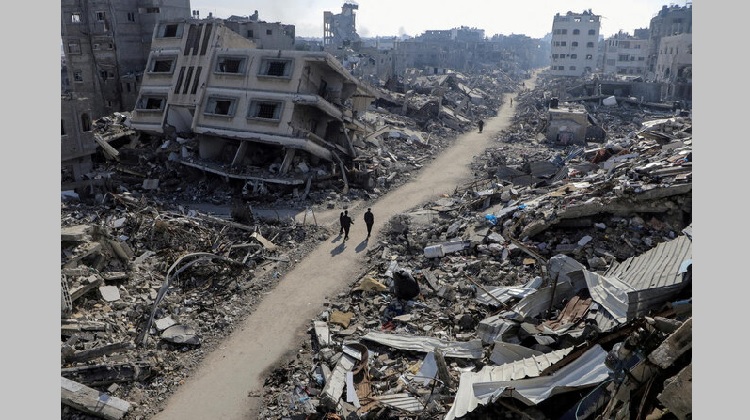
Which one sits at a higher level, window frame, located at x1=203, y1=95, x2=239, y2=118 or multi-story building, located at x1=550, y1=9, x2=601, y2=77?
multi-story building, located at x1=550, y1=9, x2=601, y2=77

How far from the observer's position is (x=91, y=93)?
45000 millimetres

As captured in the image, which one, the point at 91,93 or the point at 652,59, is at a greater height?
the point at 652,59

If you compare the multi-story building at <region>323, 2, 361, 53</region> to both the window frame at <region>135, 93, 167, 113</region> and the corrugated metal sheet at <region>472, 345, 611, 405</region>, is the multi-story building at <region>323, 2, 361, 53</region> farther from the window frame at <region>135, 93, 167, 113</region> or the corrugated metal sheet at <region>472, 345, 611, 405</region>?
the corrugated metal sheet at <region>472, 345, 611, 405</region>

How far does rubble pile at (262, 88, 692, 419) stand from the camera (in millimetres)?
8453

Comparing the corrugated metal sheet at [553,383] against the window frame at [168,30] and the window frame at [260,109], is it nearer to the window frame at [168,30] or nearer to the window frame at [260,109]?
the window frame at [260,109]

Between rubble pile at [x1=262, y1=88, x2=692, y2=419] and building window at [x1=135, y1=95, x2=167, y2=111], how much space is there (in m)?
18.1

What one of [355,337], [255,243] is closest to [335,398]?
[355,337]

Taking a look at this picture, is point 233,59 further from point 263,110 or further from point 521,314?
point 521,314

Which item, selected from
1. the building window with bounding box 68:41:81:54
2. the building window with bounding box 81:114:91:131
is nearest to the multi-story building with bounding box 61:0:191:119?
the building window with bounding box 68:41:81:54

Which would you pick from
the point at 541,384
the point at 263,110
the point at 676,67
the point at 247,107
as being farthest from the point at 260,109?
the point at 676,67

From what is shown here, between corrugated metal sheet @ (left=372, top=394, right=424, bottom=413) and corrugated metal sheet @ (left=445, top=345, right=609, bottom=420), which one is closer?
corrugated metal sheet @ (left=445, top=345, right=609, bottom=420)

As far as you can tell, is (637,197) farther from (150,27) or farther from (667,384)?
(150,27)

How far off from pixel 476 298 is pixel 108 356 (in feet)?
30.5

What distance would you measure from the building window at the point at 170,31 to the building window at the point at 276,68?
296 inches
